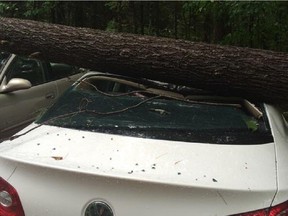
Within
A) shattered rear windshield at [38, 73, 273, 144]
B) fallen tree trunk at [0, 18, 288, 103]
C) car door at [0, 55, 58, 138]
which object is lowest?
car door at [0, 55, 58, 138]

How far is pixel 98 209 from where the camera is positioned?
82.1 inches

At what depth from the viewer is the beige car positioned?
16.8 ft

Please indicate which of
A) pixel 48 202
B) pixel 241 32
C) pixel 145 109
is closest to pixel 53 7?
pixel 241 32

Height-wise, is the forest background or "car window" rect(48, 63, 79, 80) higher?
the forest background

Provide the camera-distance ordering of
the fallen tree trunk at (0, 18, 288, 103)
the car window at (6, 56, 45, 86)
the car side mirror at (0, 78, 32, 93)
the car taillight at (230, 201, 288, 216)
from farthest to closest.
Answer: the car window at (6, 56, 45, 86) < the car side mirror at (0, 78, 32, 93) < the fallen tree trunk at (0, 18, 288, 103) < the car taillight at (230, 201, 288, 216)

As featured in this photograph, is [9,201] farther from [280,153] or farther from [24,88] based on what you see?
[24,88]

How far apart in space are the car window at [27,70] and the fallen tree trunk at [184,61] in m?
1.07

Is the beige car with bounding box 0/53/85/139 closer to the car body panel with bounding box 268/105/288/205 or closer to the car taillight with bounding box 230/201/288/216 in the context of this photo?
the car body panel with bounding box 268/105/288/205

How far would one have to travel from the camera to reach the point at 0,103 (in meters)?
5.06

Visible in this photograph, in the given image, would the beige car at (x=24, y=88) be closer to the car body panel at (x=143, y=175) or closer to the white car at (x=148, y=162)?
the white car at (x=148, y=162)

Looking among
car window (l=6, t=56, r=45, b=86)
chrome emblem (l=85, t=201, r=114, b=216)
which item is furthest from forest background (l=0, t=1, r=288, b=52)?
chrome emblem (l=85, t=201, r=114, b=216)

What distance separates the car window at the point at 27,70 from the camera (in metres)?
5.41

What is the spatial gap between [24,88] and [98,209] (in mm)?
3284

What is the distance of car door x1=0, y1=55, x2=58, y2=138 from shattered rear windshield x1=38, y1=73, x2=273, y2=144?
6.22 feet
